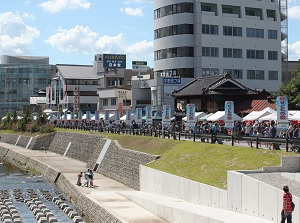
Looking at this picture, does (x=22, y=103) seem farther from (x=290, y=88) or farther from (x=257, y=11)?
(x=290, y=88)

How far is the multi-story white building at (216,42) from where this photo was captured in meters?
82.6

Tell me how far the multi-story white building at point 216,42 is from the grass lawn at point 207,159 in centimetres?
3764

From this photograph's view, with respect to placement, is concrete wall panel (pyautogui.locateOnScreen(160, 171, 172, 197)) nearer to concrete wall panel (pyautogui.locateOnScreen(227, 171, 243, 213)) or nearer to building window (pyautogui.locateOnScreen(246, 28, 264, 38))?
concrete wall panel (pyautogui.locateOnScreen(227, 171, 243, 213))

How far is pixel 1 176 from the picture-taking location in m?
61.9

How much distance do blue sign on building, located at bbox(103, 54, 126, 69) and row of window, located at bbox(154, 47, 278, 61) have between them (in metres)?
36.8

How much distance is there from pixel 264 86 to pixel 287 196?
6862cm

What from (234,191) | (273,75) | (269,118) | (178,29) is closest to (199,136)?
(269,118)

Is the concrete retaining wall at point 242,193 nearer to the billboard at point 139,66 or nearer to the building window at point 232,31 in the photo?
the building window at point 232,31

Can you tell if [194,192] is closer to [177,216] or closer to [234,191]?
[177,216]

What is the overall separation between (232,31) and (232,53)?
3390 millimetres

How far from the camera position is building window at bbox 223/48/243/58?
8556cm

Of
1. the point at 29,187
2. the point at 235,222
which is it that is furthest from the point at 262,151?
the point at 29,187

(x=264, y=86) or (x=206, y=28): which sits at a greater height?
(x=206, y=28)

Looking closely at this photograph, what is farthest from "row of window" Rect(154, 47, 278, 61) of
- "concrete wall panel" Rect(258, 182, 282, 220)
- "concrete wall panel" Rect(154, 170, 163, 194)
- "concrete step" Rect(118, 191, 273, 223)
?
"concrete wall panel" Rect(258, 182, 282, 220)
